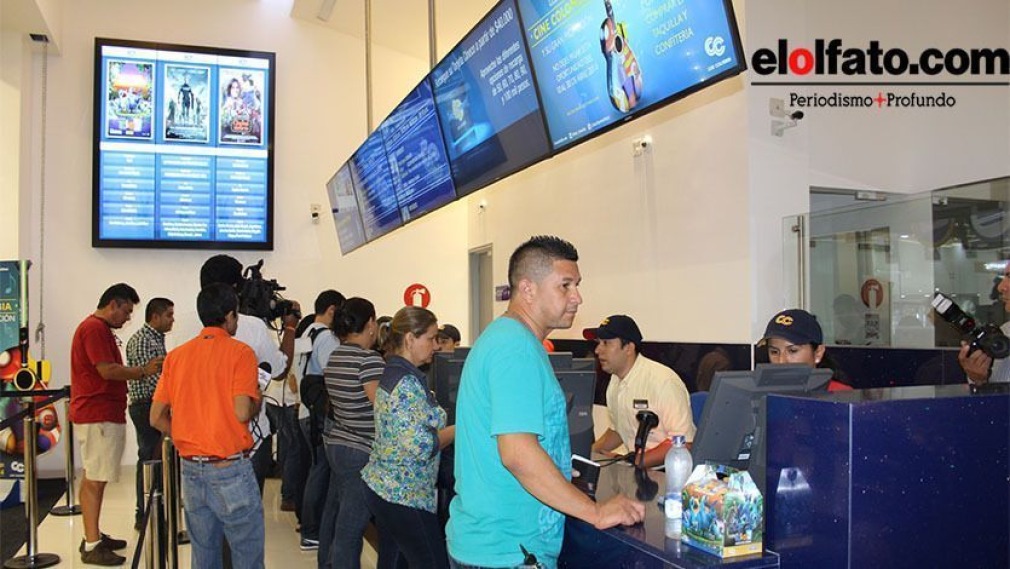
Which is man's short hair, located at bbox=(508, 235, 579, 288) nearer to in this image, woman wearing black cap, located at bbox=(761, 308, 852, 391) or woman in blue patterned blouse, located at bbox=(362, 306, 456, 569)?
woman in blue patterned blouse, located at bbox=(362, 306, 456, 569)

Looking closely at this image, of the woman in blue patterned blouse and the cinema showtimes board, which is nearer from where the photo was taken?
the cinema showtimes board

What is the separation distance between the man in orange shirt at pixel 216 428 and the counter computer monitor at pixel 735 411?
1838 millimetres

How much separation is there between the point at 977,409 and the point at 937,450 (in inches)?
6.1

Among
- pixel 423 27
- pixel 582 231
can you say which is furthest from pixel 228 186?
pixel 582 231

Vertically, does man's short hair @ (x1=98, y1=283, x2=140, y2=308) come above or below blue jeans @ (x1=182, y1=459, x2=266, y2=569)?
above

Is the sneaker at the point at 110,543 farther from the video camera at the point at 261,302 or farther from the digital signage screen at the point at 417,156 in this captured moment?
the digital signage screen at the point at 417,156

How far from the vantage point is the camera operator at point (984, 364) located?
144 inches

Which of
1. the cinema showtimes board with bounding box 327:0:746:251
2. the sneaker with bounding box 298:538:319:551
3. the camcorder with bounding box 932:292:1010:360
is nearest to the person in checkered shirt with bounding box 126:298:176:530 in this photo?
the sneaker with bounding box 298:538:319:551

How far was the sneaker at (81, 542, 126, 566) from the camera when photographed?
15.6 feet

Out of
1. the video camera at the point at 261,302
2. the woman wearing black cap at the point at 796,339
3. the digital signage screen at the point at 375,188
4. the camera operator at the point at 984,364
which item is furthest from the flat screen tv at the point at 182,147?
the camera operator at the point at 984,364

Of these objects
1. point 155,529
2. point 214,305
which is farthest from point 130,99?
point 155,529

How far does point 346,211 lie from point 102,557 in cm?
344

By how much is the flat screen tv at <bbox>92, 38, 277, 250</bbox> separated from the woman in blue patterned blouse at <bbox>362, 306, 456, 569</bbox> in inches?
240

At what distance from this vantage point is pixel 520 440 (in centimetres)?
185
